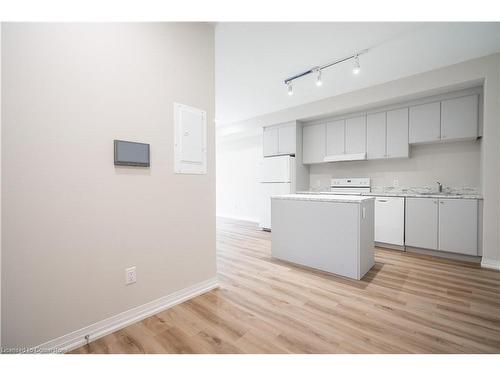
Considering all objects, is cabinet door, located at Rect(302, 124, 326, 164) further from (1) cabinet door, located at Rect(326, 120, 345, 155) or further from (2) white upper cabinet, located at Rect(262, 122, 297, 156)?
(2) white upper cabinet, located at Rect(262, 122, 297, 156)

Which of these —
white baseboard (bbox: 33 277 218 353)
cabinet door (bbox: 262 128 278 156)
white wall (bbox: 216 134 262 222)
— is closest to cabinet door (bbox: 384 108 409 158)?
cabinet door (bbox: 262 128 278 156)

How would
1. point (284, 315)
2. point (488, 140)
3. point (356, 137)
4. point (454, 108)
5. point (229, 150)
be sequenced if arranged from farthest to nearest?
point (229, 150)
point (356, 137)
point (454, 108)
point (488, 140)
point (284, 315)

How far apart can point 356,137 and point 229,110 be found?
→ 2743mm

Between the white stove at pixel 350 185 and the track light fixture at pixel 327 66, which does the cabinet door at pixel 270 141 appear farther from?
the track light fixture at pixel 327 66

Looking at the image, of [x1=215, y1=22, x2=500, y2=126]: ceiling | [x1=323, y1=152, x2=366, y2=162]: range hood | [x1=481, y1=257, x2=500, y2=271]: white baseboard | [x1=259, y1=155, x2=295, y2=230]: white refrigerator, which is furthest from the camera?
[x1=259, y1=155, x2=295, y2=230]: white refrigerator

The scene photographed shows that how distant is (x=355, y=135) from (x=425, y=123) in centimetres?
104

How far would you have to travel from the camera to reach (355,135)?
4.18 meters

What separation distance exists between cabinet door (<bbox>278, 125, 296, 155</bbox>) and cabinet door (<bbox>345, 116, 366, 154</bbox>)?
107 cm

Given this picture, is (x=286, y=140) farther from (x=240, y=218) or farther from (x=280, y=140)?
(x=240, y=218)

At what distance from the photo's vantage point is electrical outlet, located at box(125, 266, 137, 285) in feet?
5.40

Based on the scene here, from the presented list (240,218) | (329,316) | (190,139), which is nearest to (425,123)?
(329,316)
